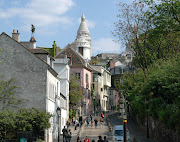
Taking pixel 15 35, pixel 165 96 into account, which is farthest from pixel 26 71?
pixel 165 96

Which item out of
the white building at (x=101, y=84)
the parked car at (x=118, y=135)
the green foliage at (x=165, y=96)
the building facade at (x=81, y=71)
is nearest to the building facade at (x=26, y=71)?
the parked car at (x=118, y=135)

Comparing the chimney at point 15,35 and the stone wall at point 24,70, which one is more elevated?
the chimney at point 15,35

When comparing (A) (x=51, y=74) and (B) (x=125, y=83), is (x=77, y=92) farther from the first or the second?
(A) (x=51, y=74)

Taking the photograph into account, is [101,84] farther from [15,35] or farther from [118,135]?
[118,135]

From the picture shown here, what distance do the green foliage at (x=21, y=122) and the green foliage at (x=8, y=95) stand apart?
4.09 ft

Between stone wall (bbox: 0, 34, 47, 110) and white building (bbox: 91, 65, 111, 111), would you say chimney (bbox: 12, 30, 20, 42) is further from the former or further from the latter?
white building (bbox: 91, 65, 111, 111)

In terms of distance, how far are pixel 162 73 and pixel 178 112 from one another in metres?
9.03

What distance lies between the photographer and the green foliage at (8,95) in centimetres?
3180

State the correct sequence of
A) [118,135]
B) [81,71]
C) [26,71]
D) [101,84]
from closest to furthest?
[118,135] → [26,71] → [81,71] → [101,84]

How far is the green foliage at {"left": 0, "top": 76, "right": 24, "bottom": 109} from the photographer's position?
31797 millimetres

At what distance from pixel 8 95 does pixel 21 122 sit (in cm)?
333

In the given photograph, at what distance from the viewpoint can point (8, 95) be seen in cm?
3180

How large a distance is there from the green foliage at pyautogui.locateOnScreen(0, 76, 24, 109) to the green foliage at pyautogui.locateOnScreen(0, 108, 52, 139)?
1.25 metres

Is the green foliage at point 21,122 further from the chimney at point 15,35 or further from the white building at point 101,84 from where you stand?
the white building at point 101,84
